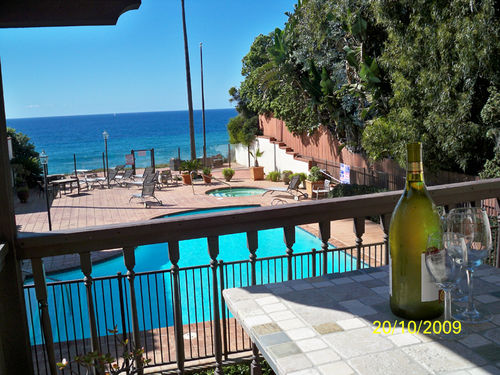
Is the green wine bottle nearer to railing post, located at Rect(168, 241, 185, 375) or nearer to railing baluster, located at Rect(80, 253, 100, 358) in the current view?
railing post, located at Rect(168, 241, 185, 375)

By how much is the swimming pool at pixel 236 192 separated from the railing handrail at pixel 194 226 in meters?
15.3

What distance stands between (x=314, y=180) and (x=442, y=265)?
1555 cm

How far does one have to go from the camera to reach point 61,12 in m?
1.84

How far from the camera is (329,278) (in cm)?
169

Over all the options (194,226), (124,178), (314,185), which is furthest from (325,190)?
(194,226)

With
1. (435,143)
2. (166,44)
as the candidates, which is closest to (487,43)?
(435,143)

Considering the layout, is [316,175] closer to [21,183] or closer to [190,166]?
[190,166]

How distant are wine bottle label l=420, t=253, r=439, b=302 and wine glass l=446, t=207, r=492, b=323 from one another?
0.09 meters

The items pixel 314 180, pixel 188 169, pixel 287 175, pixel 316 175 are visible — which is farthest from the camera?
pixel 188 169

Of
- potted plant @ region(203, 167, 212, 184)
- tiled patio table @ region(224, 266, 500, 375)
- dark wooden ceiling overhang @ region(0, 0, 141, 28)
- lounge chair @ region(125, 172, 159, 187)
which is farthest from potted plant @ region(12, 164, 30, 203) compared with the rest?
tiled patio table @ region(224, 266, 500, 375)

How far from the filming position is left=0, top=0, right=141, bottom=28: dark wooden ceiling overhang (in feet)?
5.86

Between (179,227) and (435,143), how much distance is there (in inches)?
406

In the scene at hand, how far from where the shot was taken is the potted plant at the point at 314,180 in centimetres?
1636

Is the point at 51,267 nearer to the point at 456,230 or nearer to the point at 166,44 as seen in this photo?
the point at 456,230
